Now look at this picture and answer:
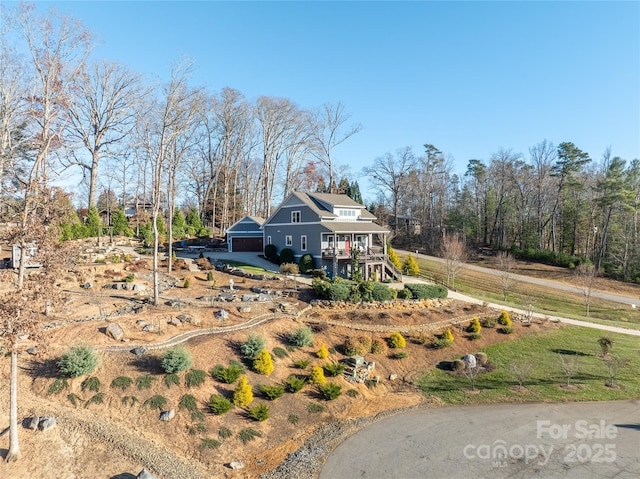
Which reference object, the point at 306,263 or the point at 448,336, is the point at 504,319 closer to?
the point at 448,336

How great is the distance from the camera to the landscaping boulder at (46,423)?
9.95 m

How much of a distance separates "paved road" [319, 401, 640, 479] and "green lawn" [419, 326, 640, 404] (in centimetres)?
87

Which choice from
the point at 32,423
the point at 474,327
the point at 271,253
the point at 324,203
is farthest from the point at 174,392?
the point at 324,203

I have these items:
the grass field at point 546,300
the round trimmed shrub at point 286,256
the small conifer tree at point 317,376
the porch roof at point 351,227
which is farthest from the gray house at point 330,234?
the small conifer tree at point 317,376

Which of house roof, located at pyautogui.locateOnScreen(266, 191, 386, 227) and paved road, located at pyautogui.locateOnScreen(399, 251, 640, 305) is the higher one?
house roof, located at pyautogui.locateOnScreen(266, 191, 386, 227)

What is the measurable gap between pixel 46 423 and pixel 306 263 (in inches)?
830

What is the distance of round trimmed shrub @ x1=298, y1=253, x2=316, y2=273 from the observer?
29.7 metres

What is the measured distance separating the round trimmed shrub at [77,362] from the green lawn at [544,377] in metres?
13.3

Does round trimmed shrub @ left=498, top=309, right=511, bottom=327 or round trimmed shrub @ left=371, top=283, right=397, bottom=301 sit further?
round trimmed shrub @ left=371, top=283, right=397, bottom=301

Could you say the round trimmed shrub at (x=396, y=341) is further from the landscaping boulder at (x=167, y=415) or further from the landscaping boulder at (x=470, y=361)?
the landscaping boulder at (x=167, y=415)

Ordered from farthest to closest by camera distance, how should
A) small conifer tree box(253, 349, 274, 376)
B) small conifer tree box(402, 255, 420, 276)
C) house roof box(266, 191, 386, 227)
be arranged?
small conifer tree box(402, 255, 420, 276) < house roof box(266, 191, 386, 227) < small conifer tree box(253, 349, 274, 376)

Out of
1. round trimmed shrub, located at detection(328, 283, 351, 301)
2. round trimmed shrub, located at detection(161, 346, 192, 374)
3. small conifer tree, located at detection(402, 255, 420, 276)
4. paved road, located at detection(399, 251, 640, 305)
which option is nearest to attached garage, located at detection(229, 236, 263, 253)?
small conifer tree, located at detection(402, 255, 420, 276)

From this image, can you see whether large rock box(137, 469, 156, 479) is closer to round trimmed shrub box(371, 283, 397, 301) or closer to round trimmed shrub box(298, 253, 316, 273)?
round trimmed shrub box(371, 283, 397, 301)

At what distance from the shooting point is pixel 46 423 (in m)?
9.98
